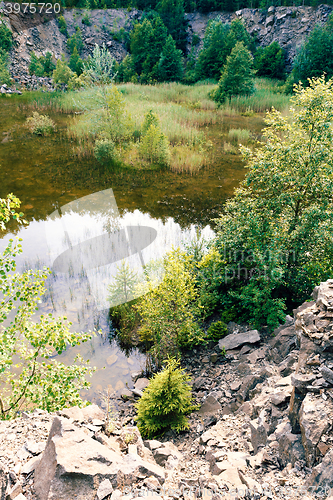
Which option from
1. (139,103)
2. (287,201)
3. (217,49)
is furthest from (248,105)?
(287,201)

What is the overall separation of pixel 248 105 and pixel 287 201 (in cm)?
2914

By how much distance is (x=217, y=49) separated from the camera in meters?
43.2

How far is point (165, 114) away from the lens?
1115 inches

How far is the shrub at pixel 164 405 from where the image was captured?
21.7ft

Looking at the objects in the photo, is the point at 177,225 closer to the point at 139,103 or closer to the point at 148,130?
the point at 148,130

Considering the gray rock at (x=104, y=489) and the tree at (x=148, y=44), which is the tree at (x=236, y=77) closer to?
the tree at (x=148, y=44)

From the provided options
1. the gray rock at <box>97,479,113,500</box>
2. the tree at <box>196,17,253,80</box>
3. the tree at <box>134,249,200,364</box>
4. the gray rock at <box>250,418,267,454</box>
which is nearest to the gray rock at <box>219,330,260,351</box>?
the tree at <box>134,249,200,364</box>

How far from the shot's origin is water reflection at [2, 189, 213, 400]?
29.7 feet

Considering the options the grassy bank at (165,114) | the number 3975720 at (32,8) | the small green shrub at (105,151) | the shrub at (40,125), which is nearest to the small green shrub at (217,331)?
the grassy bank at (165,114)

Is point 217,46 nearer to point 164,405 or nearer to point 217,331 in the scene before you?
point 217,331

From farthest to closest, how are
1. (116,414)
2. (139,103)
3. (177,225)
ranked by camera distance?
(139,103)
(177,225)
(116,414)

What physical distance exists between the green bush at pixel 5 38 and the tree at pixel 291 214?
5057 centimetres

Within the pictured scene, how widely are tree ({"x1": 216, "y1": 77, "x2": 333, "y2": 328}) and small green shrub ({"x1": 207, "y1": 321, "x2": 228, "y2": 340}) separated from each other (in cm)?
77

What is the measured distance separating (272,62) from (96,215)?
142 ft
